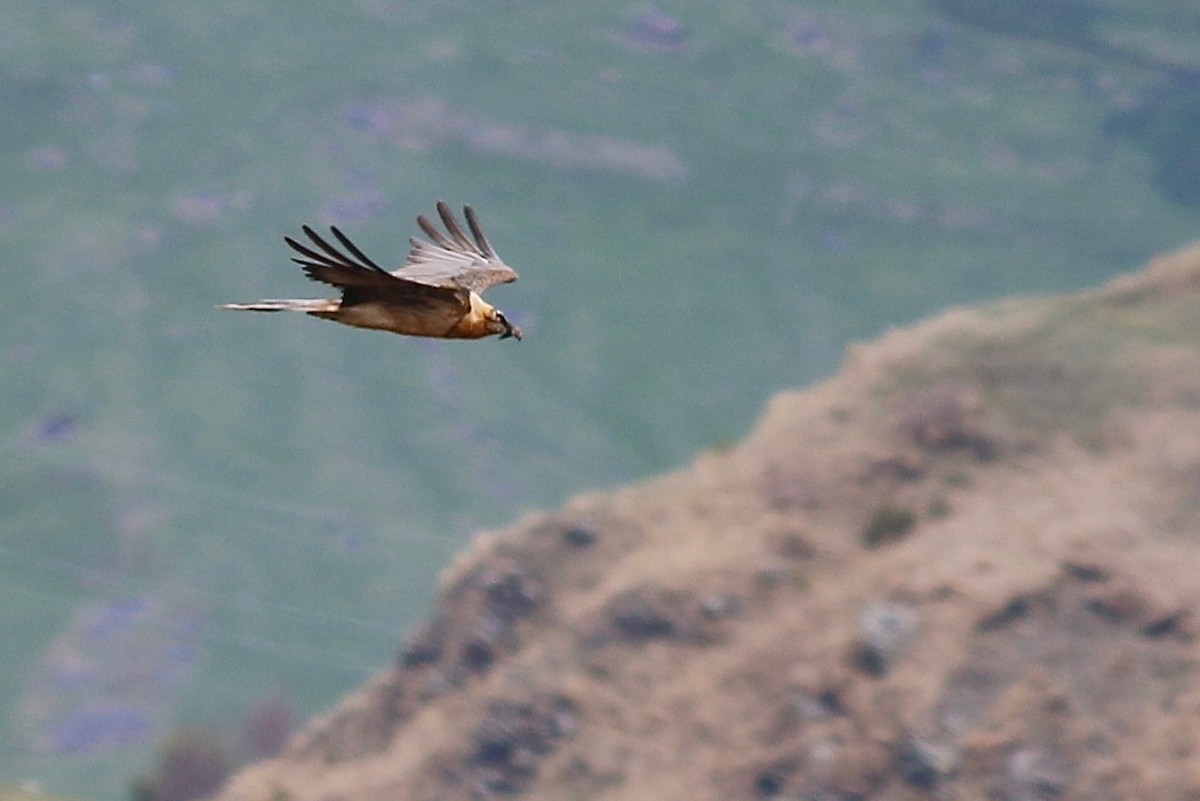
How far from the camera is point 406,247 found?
8594 cm

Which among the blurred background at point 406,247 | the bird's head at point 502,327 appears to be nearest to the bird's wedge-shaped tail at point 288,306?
the bird's head at point 502,327

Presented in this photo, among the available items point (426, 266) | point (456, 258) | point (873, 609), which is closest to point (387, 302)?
point (426, 266)

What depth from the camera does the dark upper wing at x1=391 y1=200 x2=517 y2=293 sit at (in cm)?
1147

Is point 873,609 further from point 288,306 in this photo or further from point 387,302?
point 288,306

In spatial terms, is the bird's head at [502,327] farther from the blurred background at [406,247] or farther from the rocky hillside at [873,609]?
the blurred background at [406,247]

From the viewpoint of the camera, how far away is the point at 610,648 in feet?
112

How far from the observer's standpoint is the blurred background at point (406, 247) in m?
70.1

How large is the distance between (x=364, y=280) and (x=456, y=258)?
309cm

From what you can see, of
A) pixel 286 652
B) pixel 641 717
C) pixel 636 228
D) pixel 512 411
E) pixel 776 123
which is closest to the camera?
pixel 641 717

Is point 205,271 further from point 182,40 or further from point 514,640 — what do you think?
point 514,640

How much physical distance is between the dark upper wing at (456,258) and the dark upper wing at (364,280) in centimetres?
145

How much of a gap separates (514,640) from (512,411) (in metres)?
46.4

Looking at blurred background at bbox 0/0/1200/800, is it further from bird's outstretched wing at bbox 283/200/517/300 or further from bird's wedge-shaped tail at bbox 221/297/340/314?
bird's wedge-shaped tail at bbox 221/297/340/314

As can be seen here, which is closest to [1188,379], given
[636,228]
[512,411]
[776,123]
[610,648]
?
[610,648]
